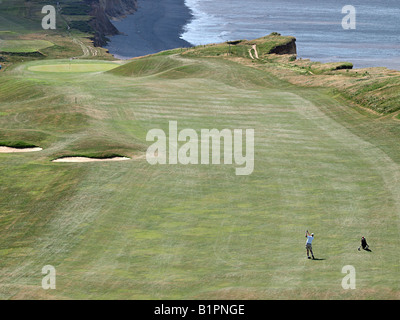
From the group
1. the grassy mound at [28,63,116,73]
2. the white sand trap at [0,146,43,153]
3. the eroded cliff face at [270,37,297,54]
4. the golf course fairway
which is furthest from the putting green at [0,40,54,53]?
the white sand trap at [0,146,43,153]

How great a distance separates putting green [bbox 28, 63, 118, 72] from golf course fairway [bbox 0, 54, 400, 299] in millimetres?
36965

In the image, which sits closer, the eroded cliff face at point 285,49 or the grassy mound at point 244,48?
the grassy mound at point 244,48

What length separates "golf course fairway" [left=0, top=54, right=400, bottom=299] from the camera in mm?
31891

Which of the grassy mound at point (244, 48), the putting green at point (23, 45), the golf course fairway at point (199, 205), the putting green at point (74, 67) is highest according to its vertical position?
the putting green at point (23, 45)

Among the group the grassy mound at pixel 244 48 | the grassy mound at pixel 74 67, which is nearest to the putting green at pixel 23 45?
the grassy mound at pixel 74 67

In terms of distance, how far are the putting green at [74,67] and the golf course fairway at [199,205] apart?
3697 centimetres

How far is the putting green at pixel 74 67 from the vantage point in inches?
4429

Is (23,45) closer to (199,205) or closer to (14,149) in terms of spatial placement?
(14,149)

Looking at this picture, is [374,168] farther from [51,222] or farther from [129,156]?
[51,222]

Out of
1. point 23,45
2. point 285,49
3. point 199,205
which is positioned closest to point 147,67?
point 285,49

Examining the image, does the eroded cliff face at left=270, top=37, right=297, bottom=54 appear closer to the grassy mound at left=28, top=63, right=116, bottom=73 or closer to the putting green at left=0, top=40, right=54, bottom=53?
the grassy mound at left=28, top=63, right=116, bottom=73

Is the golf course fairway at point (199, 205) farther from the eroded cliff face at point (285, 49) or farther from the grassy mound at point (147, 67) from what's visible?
the eroded cliff face at point (285, 49)

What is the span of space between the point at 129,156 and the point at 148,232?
18214 mm

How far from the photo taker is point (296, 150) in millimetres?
56062
